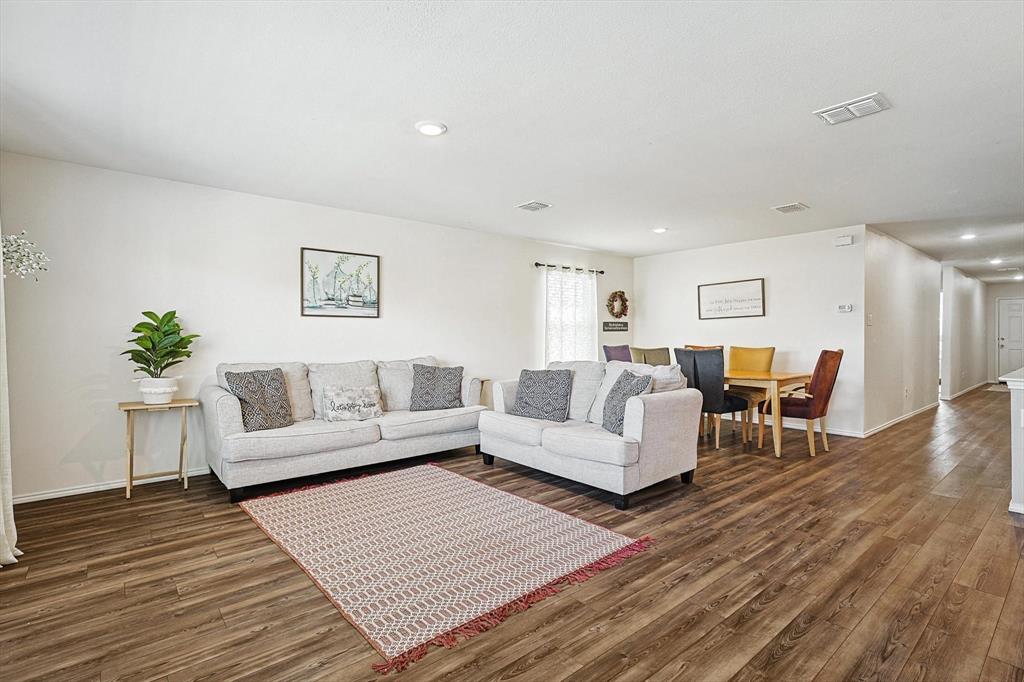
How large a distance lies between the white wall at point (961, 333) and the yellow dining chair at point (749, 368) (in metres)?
5.35

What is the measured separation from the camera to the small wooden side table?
360 cm

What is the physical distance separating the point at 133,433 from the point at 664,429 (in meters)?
3.96

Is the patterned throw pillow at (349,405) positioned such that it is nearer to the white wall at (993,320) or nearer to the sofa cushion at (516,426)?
the sofa cushion at (516,426)

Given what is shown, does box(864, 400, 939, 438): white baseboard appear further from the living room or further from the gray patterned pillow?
the gray patterned pillow

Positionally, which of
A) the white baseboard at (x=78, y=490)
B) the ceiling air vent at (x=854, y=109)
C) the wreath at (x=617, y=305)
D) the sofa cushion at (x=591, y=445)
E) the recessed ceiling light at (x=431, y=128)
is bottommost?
the white baseboard at (x=78, y=490)

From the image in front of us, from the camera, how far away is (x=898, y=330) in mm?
6574

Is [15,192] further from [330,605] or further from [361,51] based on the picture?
[330,605]

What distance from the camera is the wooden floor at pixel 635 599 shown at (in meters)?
1.80

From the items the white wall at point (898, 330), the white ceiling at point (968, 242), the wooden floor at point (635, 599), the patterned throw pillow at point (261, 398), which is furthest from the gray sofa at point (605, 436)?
the white ceiling at point (968, 242)

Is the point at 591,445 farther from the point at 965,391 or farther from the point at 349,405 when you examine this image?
the point at 965,391

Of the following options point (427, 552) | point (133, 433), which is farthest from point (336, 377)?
point (427, 552)

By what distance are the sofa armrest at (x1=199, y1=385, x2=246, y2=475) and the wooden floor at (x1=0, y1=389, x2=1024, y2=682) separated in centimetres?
37

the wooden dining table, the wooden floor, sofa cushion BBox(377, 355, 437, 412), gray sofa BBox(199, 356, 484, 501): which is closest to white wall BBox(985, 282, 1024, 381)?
the wooden dining table

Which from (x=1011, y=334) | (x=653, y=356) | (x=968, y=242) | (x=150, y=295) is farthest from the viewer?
(x=1011, y=334)
